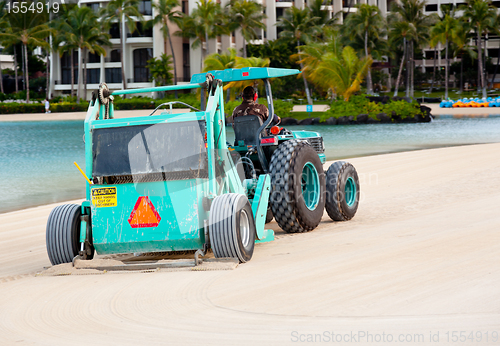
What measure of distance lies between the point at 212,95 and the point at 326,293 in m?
2.58

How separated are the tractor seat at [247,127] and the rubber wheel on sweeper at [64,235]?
8.53ft

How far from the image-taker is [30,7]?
76.6 metres

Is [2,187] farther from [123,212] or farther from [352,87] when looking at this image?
[352,87]

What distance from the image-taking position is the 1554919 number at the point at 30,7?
7481 centimetres

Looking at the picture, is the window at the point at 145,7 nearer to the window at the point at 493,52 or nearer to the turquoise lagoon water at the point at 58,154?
the turquoise lagoon water at the point at 58,154

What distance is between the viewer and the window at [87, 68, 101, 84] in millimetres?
79812

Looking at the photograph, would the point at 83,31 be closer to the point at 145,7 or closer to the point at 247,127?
the point at 145,7

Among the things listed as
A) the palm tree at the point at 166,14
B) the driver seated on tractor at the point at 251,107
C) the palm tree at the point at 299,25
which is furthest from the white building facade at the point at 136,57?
the driver seated on tractor at the point at 251,107

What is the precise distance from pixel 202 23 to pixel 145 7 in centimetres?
1086

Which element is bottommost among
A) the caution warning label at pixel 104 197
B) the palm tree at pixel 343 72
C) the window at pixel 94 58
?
the caution warning label at pixel 104 197

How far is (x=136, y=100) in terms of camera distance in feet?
219

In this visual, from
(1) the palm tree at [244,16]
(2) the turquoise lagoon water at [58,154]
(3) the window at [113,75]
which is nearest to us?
(2) the turquoise lagoon water at [58,154]

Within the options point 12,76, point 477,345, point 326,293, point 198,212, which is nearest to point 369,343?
point 477,345

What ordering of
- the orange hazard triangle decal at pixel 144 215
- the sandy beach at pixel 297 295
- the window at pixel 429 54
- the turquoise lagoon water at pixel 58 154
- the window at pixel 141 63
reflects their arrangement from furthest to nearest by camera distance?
the window at pixel 429 54, the window at pixel 141 63, the turquoise lagoon water at pixel 58 154, the orange hazard triangle decal at pixel 144 215, the sandy beach at pixel 297 295
